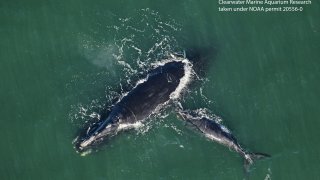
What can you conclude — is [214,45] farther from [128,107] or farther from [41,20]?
[41,20]

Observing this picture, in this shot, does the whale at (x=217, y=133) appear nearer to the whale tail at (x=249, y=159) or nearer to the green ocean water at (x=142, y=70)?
the whale tail at (x=249, y=159)

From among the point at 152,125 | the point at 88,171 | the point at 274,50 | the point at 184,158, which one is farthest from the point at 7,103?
the point at 274,50

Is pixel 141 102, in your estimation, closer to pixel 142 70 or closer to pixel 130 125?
pixel 130 125

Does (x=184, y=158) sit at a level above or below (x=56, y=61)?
below

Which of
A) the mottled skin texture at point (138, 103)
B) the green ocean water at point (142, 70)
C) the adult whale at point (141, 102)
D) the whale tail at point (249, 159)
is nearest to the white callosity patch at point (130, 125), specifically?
the adult whale at point (141, 102)

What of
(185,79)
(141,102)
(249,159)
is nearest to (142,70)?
(141,102)
